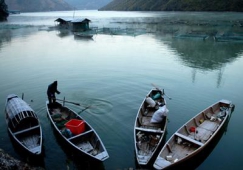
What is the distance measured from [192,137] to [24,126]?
9468 millimetres

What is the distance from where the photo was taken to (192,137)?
425 inches

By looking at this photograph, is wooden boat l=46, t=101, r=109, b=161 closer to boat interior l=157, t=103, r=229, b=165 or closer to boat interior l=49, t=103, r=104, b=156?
boat interior l=49, t=103, r=104, b=156

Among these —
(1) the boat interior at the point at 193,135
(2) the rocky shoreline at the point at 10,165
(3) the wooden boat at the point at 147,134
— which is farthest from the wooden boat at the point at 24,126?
(1) the boat interior at the point at 193,135

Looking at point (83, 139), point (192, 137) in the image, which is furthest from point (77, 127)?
point (192, 137)

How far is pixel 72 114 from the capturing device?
1272 cm

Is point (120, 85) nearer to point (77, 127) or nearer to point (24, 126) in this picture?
point (77, 127)

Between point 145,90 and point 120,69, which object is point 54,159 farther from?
point 120,69

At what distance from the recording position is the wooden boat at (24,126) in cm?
1031

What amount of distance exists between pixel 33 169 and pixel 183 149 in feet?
22.7

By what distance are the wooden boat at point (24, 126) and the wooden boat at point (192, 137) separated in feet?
19.6

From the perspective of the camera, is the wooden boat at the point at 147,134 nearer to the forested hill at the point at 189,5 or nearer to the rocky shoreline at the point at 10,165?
the rocky shoreline at the point at 10,165

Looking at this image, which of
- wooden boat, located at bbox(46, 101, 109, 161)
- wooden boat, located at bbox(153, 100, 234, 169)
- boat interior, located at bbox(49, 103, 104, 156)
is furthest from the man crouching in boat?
wooden boat, located at bbox(153, 100, 234, 169)

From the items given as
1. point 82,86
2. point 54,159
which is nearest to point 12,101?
point 54,159

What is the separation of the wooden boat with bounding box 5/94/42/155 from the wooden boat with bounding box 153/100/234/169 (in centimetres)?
598
